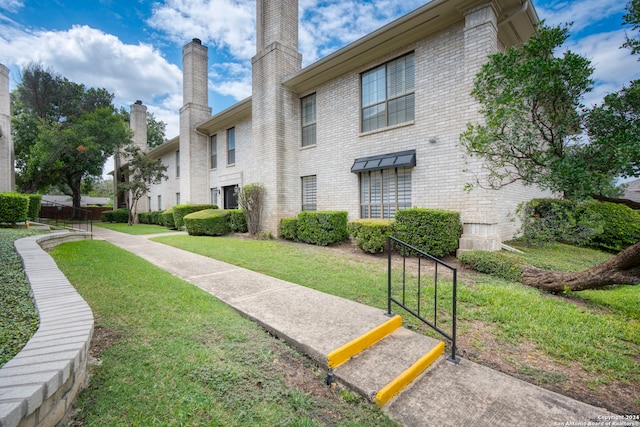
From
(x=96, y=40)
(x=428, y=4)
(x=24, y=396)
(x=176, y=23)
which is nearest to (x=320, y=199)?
(x=428, y=4)

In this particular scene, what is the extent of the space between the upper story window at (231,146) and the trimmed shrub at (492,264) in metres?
12.8

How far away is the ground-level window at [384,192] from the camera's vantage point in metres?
8.36

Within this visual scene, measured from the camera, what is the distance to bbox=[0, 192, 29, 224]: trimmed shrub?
9368 mm

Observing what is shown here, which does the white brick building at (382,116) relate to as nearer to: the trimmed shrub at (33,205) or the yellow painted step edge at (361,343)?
the yellow painted step edge at (361,343)

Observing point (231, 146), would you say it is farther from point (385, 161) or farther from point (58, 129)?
point (58, 129)

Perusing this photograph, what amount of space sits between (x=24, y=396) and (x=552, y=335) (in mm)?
4402

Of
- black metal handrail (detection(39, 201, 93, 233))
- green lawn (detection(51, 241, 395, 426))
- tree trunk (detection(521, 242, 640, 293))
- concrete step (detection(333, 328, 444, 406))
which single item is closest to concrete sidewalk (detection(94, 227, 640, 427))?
concrete step (detection(333, 328, 444, 406))

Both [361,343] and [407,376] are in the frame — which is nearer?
[407,376]

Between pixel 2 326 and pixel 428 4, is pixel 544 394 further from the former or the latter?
pixel 428 4

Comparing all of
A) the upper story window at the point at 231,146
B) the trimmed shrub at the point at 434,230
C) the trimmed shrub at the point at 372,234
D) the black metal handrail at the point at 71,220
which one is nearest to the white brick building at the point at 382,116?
the trimmed shrub at the point at 434,230

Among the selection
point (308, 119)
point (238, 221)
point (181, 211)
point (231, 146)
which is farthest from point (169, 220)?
point (308, 119)

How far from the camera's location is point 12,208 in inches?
377

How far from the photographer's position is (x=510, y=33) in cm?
763

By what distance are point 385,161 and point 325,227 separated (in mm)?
2835
